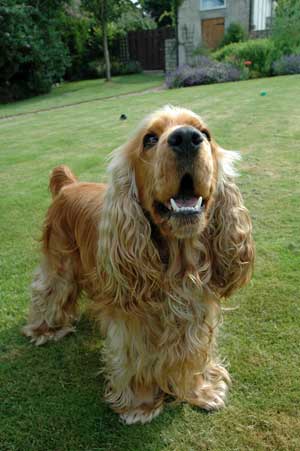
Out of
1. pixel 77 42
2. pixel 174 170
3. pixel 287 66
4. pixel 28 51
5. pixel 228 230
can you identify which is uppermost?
pixel 77 42

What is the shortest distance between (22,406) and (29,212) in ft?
10.4

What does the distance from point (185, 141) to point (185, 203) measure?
31 centimetres

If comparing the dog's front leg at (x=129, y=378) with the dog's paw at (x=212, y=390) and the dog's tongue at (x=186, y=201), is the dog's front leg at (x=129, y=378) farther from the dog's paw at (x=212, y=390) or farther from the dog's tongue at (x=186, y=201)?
the dog's tongue at (x=186, y=201)

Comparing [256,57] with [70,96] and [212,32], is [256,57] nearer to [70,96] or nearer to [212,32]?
[212,32]

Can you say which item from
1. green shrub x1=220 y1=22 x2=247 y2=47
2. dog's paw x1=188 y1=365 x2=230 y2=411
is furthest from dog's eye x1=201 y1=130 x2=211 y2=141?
green shrub x1=220 y1=22 x2=247 y2=47

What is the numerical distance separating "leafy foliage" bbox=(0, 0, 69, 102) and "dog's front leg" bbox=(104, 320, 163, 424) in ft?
63.5

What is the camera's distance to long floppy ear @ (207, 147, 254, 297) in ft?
7.46

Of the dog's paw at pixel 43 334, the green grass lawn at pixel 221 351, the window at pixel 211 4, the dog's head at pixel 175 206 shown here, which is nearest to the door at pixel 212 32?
the window at pixel 211 4

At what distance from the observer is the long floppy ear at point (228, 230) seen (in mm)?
2273

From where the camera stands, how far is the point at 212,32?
90.6 feet

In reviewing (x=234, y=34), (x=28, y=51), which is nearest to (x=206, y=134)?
(x=28, y=51)

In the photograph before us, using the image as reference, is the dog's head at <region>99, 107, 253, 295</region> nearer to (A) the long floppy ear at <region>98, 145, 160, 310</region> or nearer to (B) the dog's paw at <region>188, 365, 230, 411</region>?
(A) the long floppy ear at <region>98, 145, 160, 310</region>

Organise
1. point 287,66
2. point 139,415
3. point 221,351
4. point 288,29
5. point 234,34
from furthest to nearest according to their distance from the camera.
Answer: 1. point 234,34
2. point 288,29
3. point 287,66
4. point 221,351
5. point 139,415

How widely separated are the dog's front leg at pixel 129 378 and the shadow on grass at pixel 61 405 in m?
0.07
